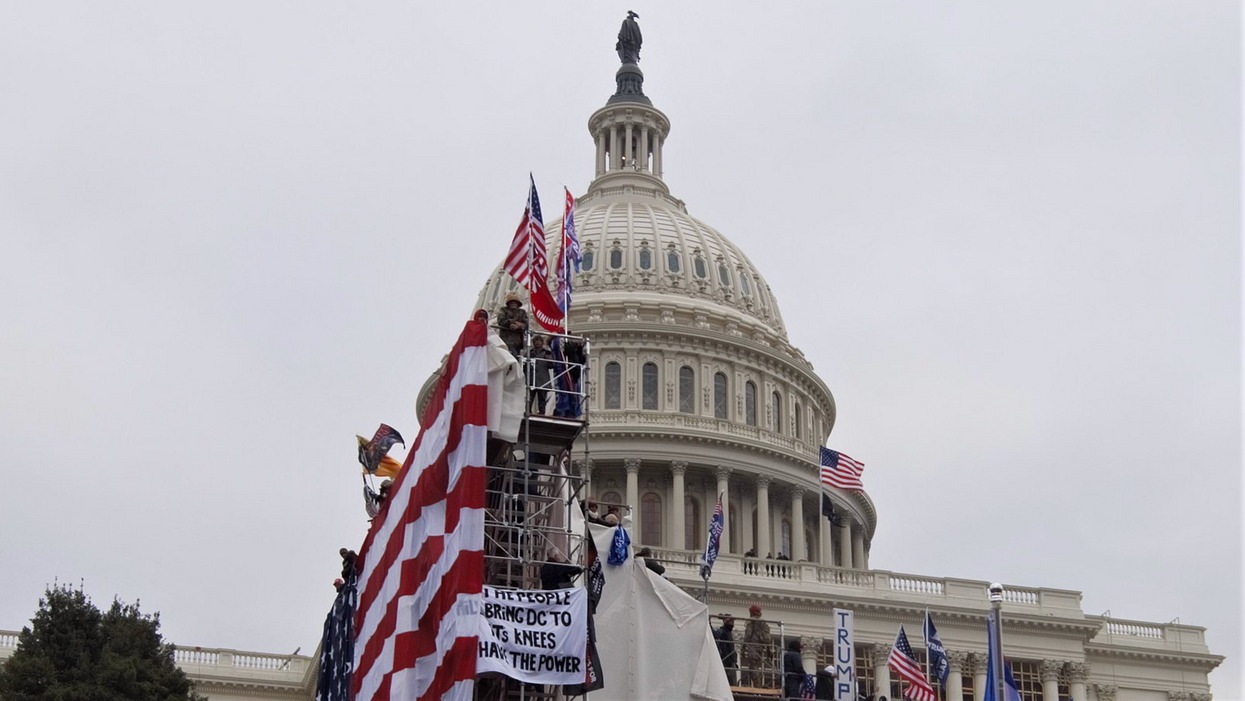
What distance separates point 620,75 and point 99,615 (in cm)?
6055

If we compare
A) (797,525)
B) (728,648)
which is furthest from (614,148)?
(728,648)

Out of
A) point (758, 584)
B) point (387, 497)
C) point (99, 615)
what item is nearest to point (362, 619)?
point (387, 497)

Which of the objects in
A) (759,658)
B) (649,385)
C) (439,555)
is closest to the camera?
(439,555)

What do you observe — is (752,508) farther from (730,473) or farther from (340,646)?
(340,646)

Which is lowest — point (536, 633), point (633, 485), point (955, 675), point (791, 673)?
point (536, 633)

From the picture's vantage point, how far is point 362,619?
4412cm

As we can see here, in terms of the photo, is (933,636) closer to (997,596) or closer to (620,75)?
(997,596)

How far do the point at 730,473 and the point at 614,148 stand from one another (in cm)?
2659

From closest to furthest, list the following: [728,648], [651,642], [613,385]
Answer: [651,642]
[728,648]
[613,385]

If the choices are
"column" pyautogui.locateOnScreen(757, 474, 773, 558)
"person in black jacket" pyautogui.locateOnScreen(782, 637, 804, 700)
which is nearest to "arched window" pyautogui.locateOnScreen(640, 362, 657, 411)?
"column" pyautogui.locateOnScreen(757, 474, 773, 558)

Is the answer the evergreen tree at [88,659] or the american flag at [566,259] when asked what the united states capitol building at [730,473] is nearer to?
the evergreen tree at [88,659]

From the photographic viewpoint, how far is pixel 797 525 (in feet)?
313

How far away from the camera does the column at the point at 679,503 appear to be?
9106 cm

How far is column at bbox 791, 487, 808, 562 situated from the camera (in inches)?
3708
